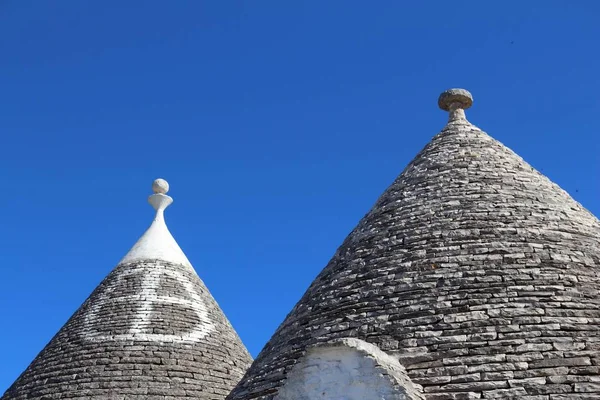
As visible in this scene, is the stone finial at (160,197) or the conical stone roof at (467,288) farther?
the stone finial at (160,197)

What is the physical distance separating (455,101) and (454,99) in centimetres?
4

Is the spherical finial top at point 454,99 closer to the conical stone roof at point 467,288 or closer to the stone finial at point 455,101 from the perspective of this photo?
the stone finial at point 455,101

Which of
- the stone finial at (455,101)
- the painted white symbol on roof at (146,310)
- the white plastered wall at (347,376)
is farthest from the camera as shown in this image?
the painted white symbol on roof at (146,310)

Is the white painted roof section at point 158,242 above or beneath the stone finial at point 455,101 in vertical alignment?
above

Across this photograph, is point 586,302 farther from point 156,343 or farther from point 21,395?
point 21,395

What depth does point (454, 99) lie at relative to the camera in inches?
408

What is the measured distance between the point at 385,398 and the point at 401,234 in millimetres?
2310

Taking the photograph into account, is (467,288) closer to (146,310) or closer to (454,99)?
(454,99)

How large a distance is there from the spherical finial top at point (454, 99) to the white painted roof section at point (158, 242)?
5822mm

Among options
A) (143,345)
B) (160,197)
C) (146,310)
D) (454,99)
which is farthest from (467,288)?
(160,197)

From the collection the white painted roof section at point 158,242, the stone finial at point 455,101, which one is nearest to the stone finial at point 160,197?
the white painted roof section at point 158,242

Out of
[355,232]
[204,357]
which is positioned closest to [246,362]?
[204,357]

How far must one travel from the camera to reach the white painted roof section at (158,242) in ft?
45.8

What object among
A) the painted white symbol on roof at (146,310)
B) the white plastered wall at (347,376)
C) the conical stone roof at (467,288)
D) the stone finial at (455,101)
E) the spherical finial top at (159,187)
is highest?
the spherical finial top at (159,187)
